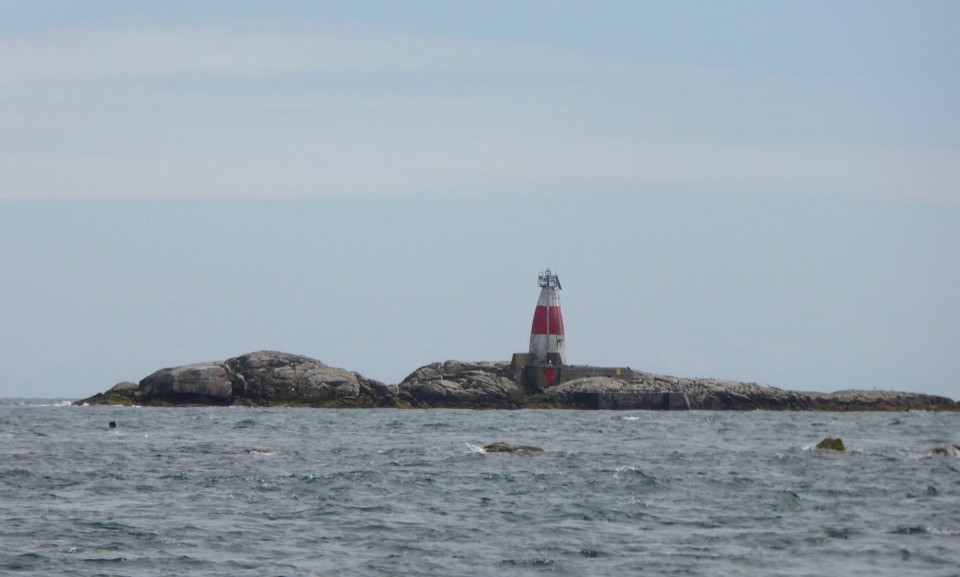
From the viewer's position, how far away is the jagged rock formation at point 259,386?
12162 cm

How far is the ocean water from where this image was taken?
2772 centimetres

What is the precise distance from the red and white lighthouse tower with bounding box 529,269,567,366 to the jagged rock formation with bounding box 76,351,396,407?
627 inches

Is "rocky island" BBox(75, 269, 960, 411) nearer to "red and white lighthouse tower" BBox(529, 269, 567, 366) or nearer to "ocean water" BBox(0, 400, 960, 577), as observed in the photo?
"red and white lighthouse tower" BBox(529, 269, 567, 366)

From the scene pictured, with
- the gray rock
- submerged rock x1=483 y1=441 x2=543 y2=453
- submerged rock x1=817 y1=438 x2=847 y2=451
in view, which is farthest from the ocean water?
the gray rock

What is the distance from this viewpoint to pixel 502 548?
29.6 meters

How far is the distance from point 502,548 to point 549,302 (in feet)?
333

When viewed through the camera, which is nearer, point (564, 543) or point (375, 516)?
point (564, 543)

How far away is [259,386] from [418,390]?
51.6 feet

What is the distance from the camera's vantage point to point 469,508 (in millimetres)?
36344

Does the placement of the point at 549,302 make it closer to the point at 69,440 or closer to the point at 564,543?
the point at 69,440

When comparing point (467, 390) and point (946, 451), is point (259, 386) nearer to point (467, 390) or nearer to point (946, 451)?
point (467, 390)

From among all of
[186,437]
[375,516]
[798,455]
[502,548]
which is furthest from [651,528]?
[186,437]

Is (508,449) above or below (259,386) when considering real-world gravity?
below

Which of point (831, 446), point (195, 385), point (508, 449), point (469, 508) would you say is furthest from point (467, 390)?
point (469, 508)
